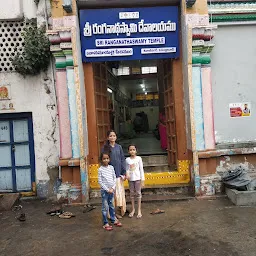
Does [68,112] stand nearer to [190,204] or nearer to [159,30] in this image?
[159,30]

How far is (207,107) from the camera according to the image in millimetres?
6438

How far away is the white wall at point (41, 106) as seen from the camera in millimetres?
6809

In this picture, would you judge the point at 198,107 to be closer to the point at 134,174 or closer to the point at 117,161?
the point at 134,174

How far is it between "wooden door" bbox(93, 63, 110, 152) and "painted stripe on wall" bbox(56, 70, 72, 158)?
0.72 m

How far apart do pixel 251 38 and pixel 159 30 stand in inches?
81.0

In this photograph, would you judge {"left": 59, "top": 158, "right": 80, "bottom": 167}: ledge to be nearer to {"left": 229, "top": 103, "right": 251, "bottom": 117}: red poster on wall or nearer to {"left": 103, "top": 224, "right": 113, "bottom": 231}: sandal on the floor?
{"left": 103, "top": 224, "right": 113, "bottom": 231}: sandal on the floor

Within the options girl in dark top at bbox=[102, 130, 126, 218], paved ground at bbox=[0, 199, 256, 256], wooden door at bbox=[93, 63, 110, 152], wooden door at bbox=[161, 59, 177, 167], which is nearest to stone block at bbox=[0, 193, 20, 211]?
paved ground at bbox=[0, 199, 256, 256]

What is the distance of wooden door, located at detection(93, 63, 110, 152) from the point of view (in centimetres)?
697

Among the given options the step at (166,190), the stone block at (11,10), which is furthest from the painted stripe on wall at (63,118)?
the stone block at (11,10)

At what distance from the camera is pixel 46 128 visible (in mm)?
6832

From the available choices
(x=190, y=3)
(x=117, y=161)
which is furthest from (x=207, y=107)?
(x=117, y=161)

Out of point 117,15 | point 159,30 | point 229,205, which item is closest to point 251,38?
point 159,30

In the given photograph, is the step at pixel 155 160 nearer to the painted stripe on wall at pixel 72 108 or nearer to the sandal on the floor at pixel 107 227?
the painted stripe on wall at pixel 72 108

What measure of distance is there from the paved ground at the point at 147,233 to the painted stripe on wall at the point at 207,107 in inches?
51.3
